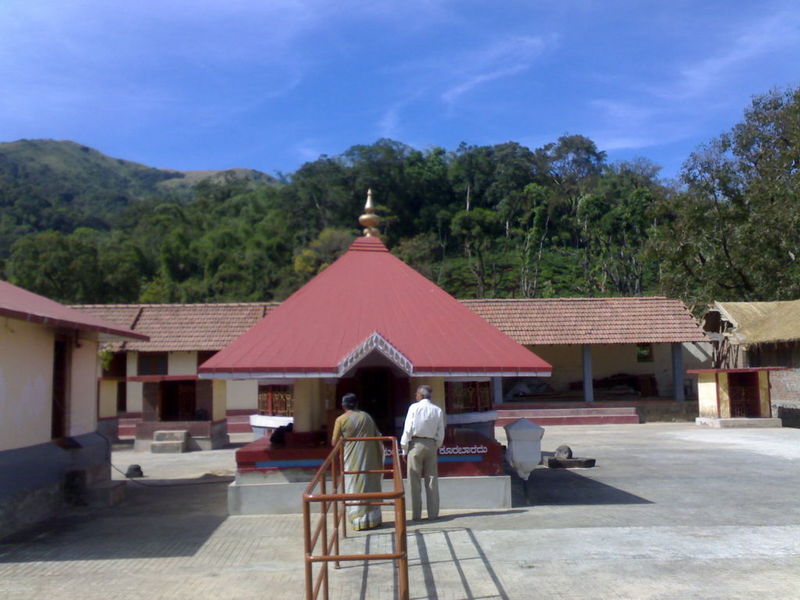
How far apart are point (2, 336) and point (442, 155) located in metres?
61.5

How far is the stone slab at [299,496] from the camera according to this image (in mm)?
9906

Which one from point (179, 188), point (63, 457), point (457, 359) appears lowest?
point (63, 457)

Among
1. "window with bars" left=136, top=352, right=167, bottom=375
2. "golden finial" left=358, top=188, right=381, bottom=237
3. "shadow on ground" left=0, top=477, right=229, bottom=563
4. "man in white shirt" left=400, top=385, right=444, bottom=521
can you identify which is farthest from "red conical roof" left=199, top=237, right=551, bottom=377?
"window with bars" left=136, top=352, right=167, bottom=375

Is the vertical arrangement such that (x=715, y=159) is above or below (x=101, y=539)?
above

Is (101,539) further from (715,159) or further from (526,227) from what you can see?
(526,227)

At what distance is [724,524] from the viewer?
883 cm

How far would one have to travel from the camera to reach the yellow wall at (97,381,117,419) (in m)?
23.3

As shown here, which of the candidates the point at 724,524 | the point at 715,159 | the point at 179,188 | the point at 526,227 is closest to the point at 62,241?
the point at 526,227

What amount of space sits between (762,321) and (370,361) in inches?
843

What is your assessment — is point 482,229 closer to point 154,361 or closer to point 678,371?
point 678,371

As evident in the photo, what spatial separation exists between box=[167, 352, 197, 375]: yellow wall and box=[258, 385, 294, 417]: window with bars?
48.3 feet

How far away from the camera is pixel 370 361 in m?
10.5

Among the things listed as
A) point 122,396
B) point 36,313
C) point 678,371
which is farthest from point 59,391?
point 678,371

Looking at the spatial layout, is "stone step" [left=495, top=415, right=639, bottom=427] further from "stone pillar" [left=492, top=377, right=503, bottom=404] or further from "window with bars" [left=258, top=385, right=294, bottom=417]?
"window with bars" [left=258, top=385, right=294, bottom=417]
